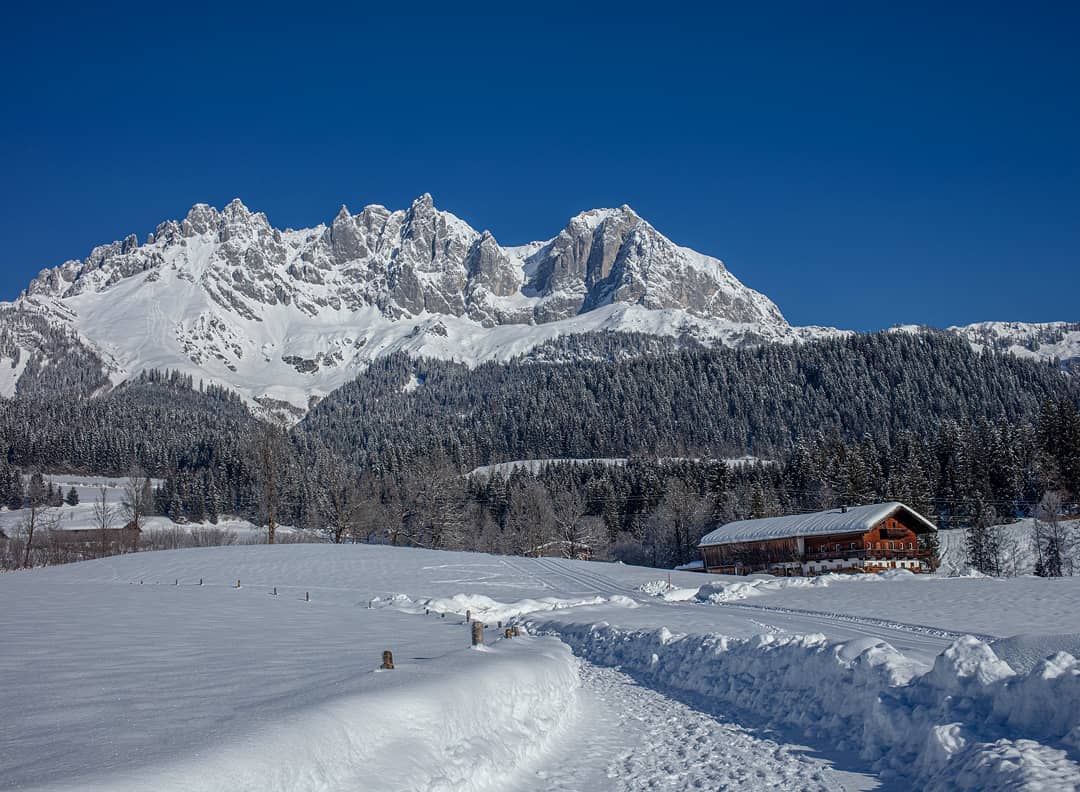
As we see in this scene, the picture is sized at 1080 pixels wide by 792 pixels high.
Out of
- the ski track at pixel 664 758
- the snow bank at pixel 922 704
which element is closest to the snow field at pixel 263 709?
the ski track at pixel 664 758

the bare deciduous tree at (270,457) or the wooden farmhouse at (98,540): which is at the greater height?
the bare deciduous tree at (270,457)

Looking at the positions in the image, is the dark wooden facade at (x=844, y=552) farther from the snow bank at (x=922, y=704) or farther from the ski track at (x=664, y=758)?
the ski track at (x=664, y=758)

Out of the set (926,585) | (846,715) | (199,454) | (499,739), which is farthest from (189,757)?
(199,454)

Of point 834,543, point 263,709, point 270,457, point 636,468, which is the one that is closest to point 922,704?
point 263,709

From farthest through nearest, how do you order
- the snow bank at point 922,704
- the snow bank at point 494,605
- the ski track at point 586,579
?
the ski track at point 586,579, the snow bank at point 494,605, the snow bank at point 922,704

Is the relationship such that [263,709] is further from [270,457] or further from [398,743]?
[270,457]

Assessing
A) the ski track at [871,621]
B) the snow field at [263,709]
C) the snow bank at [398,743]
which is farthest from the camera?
the ski track at [871,621]

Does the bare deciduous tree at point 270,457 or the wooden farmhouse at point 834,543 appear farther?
the bare deciduous tree at point 270,457

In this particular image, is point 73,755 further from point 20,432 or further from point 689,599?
point 20,432

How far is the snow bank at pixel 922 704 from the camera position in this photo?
863cm

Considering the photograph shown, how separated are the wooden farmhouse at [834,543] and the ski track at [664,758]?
2217 inches

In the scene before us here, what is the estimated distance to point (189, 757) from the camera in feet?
23.4

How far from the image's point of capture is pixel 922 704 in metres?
11.0

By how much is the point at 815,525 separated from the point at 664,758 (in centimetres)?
6260
